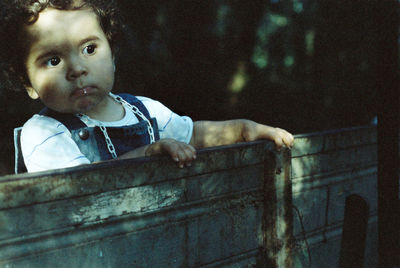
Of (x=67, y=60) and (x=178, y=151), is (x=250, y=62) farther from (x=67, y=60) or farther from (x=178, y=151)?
(x=178, y=151)

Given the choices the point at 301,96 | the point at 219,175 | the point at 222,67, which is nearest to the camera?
the point at 219,175

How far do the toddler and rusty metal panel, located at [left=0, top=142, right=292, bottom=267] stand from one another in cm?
11

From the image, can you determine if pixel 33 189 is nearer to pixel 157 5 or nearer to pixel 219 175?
pixel 219 175

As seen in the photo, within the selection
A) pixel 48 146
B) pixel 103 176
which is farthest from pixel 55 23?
pixel 103 176

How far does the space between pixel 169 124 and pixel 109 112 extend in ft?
1.09

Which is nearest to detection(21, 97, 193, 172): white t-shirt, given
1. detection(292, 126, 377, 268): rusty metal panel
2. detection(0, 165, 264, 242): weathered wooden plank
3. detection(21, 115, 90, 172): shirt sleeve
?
detection(21, 115, 90, 172): shirt sleeve

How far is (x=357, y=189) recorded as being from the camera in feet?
6.94

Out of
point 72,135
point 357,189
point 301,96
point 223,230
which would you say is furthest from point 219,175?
point 301,96

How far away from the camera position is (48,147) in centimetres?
173

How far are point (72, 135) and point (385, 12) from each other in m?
1.25

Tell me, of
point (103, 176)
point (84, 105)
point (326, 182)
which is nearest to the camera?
point (103, 176)

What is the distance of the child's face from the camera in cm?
170

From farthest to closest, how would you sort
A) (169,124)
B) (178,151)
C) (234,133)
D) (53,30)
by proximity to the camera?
(169,124)
(234,133)
(53,30)
(178,151)

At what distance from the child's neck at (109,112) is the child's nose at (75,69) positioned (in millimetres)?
258
